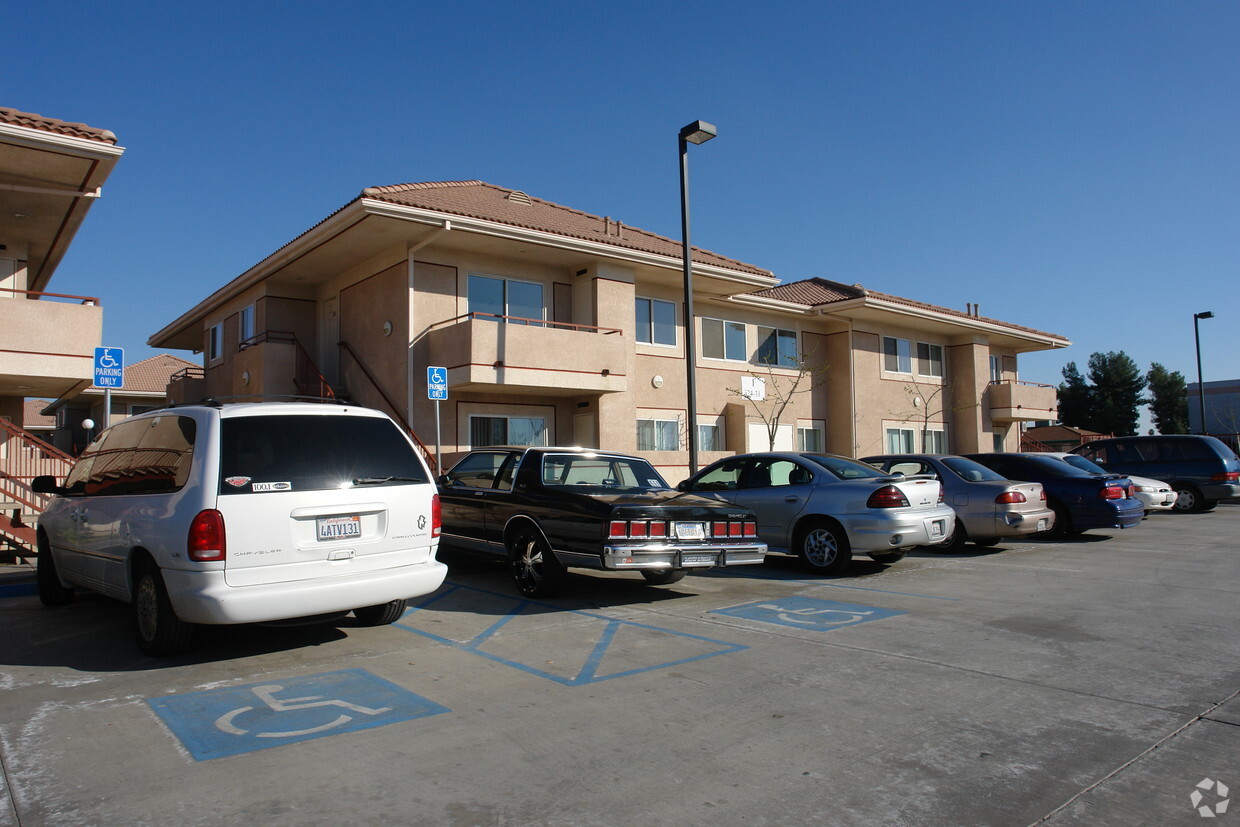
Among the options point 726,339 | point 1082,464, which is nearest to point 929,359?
point 726,339

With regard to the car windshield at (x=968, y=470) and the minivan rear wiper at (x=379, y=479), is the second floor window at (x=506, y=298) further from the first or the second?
the minivan rear wiper at (x=379, y=479)

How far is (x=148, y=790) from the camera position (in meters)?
3.78

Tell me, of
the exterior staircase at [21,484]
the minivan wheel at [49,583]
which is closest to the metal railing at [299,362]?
the exterior staircase at [21,484]

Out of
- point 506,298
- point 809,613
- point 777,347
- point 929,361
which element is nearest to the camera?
point 809,613

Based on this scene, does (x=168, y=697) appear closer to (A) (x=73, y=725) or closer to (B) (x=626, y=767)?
(A) (x=73, y=725)

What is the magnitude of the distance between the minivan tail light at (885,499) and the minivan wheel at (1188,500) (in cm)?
1422

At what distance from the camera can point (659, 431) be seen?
73.5 ft

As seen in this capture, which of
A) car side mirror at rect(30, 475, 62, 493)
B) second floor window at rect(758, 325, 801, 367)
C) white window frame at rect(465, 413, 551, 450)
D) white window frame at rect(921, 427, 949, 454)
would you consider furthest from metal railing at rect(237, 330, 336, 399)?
A: white window frame at rect(921, 427, 949, 454)

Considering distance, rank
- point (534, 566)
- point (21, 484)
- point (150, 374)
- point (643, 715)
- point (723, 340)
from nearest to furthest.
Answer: point (643, 715) < point (534, 566) < point (21, 484) < point (723, 340) < point (150, 374)

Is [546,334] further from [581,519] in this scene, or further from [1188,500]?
[1188,500]

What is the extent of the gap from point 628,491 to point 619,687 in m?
3.85

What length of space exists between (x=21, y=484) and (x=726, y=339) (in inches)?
698

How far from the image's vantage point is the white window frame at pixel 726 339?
24.2 metres

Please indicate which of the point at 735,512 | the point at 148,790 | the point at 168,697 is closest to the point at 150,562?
the point at 168,697
